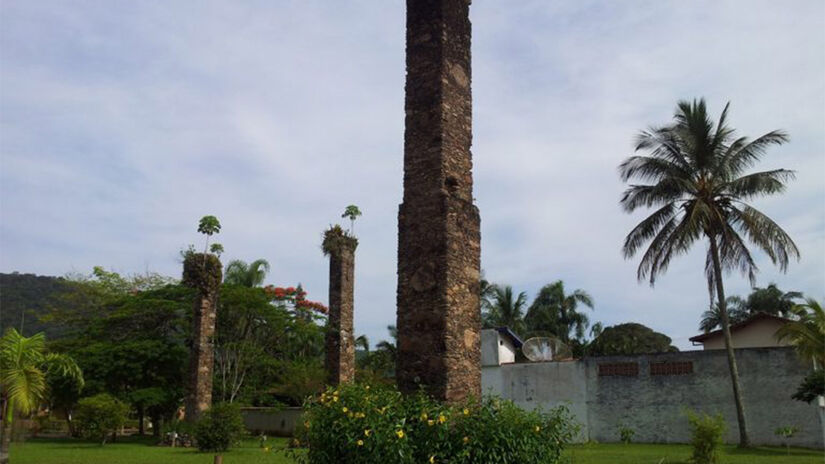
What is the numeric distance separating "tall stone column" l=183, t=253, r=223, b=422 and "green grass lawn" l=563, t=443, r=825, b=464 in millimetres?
10821

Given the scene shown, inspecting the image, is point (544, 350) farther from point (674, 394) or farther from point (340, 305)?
point (340, 305)

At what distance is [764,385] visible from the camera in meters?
18.8

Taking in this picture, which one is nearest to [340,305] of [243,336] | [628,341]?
[243,336]

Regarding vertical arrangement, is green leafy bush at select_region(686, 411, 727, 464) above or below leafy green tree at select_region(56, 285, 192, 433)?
below

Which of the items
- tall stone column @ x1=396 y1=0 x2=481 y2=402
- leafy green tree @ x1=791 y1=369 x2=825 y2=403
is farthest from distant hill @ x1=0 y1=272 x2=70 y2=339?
tall stone column @ x1=396 y1=0 x2=481 y2=402

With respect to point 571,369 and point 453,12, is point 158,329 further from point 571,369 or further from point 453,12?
point 453,12

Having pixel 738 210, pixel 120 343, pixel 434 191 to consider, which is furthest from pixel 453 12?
pixel 120 343

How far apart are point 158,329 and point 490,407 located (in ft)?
69.0

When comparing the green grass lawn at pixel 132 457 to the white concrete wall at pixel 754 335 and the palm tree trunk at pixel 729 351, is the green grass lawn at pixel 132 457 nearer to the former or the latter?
the palm tree trunk at pixel 729 351

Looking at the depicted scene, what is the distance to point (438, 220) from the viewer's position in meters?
7.62

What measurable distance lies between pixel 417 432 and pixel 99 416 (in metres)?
16.2

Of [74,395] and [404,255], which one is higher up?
[404,255]

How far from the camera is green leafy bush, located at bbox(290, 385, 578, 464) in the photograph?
5.97 meters

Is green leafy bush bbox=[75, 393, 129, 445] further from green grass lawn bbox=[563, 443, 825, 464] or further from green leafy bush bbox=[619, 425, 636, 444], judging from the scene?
green leafy bush bbox=[619, 425, 636, 444]
